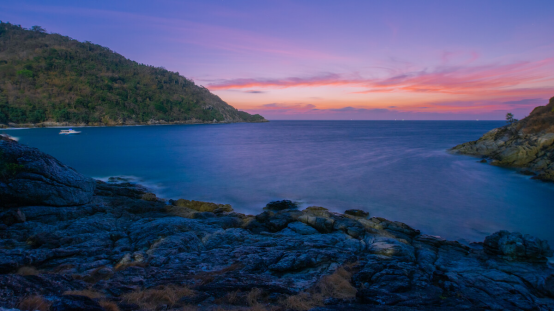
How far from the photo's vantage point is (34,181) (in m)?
10.8

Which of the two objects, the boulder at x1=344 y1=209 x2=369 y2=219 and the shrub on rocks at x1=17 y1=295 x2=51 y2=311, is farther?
the boulder at x1=344 y1=209 x2=369 y2=219

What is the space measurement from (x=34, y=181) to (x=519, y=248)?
18.1 m

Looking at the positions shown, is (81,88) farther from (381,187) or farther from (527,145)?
(527,145)

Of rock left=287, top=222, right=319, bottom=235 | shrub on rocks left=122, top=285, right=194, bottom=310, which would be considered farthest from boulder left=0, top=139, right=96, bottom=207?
rock left=287, top=222, right=319, bottom=235

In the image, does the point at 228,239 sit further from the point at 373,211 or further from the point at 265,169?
the point at 265,169

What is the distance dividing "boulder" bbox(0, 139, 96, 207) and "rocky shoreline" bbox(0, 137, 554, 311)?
0.04 meters

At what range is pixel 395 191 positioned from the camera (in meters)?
19.9

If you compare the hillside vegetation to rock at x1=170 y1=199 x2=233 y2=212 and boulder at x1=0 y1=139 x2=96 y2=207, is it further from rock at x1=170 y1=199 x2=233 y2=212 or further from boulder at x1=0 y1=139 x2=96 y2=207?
boulder at x1=0 y1=139 x2=96 y2=207

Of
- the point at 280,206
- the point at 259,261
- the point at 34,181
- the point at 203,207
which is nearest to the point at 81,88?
the point at 34,181

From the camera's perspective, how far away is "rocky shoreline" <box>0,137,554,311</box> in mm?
5355

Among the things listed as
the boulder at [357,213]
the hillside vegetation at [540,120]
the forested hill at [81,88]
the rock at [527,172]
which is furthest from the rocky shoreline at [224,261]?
the forested hill at [81,88]

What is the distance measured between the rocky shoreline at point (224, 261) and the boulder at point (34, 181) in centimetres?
4

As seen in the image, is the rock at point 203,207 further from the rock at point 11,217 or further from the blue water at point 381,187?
the rock at point 11,217

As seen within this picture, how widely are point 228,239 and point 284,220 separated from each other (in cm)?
293
